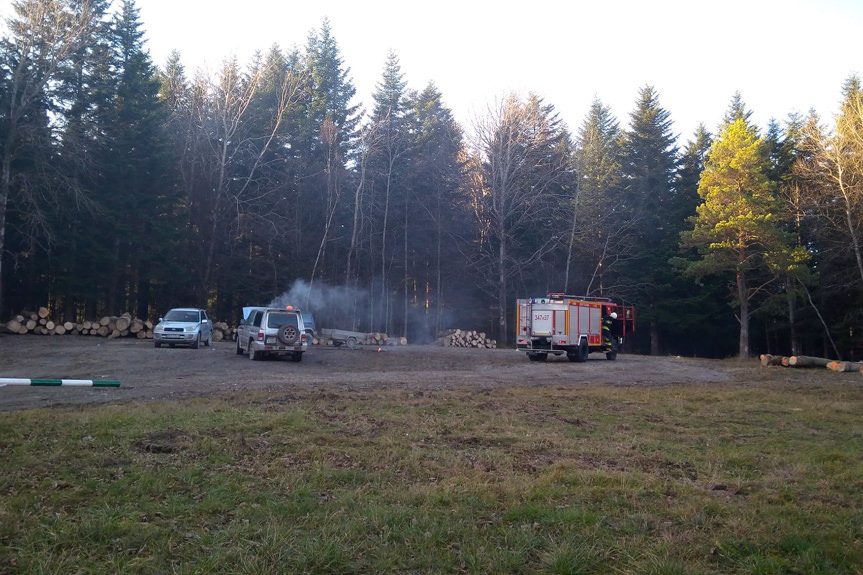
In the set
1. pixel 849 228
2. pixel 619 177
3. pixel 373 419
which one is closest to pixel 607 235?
pixel 619 177

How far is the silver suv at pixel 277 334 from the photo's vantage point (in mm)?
23266

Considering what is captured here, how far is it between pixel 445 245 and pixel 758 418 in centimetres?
3843

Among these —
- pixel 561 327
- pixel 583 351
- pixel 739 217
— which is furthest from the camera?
pixel 739 217

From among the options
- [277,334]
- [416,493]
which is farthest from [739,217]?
[416,493]

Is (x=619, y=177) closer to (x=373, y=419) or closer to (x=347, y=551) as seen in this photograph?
Result: (x=373, y=419)

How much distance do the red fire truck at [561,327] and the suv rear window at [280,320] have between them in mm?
10173

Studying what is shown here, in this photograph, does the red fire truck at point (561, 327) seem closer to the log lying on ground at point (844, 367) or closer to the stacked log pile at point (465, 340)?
the log lying on ground at point (844, 367)

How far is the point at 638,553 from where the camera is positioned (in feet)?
15.9

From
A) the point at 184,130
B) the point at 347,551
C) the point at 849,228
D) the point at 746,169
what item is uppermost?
the point at 184,130

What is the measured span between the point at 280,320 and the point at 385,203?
25.4 meters

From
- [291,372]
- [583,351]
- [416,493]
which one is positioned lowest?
[416,493]

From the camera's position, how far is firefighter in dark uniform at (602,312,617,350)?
30.4 m

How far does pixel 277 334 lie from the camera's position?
2327 centimetres

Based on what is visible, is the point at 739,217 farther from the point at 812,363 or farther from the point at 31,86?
the point at 31,86
